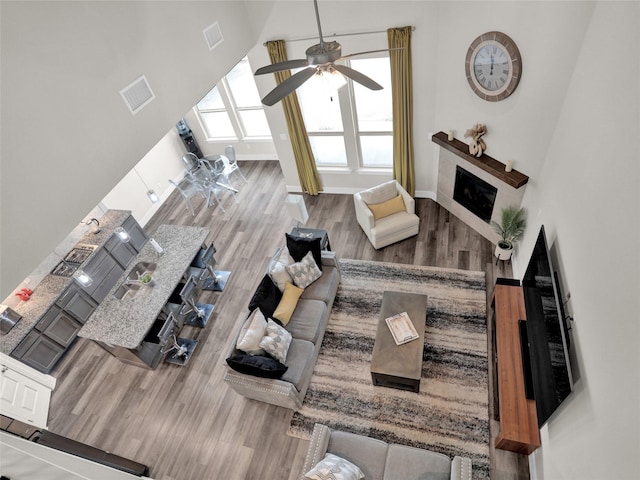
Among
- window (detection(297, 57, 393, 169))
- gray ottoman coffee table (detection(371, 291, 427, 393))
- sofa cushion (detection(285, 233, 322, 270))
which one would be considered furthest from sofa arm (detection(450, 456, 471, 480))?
window (detection(297, 57, 393, 169))

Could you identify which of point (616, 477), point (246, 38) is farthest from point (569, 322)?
point (246, 38)

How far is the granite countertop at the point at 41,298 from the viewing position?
4.58 meters

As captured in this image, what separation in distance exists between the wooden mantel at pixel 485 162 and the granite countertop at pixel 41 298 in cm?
545

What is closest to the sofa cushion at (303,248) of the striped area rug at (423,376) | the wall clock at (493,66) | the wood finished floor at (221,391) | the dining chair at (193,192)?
the striped area rug at (423,376)

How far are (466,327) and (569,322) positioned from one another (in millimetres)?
1808

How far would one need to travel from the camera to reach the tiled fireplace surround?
4.41 metres

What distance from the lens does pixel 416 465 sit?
10.1ft

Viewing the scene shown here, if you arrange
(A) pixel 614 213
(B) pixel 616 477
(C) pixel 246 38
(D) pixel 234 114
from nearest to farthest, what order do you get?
(B) pixel 616 477 → (A) pixel 614 213 → (C) pixel 246 38 → (D) pixel 234 114

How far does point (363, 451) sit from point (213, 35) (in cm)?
486

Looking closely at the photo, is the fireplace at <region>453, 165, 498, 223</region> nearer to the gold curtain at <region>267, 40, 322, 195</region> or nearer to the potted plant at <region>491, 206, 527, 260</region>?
the potted plant at <region>491, 206, 527, 260</region>

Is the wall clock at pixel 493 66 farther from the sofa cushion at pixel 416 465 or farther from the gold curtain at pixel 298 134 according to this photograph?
the sofa cushion at pixel 416 465

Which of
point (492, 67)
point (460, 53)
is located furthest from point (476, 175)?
point (460, 53)

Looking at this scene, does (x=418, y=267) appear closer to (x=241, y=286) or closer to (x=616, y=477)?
(x=241, y=286)

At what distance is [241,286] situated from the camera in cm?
557
